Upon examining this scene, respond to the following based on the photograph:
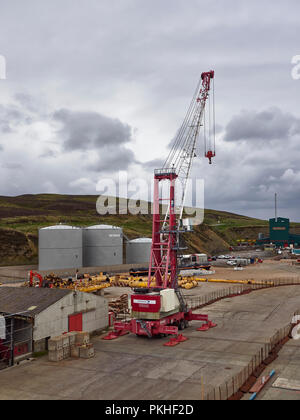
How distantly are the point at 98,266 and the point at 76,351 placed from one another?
64.2 meters

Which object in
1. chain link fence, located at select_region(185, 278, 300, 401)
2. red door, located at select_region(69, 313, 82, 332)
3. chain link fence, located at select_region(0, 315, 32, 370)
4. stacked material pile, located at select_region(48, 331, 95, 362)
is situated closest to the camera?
chain link fence, located at select_region(185, 278, 300, 401)

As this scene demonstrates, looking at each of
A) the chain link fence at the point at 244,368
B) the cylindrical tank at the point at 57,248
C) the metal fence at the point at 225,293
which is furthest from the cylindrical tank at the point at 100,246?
the chain link fence at the point at 244,368

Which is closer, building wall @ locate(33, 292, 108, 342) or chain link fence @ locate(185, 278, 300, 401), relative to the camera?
chain link fence @ locate(185, 278, 300, 401)

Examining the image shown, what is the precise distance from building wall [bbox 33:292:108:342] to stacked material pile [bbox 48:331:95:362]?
2.07m

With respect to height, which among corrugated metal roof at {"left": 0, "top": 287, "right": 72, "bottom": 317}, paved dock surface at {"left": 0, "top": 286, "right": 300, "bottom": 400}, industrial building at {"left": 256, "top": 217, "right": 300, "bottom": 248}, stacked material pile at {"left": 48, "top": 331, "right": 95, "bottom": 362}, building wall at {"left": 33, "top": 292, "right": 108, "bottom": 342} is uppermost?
industrial building at {"left": 256, "top": 217, "right": 300, "bottom": 248}

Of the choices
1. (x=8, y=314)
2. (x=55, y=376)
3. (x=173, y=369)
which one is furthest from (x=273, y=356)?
(x=8, y=314)

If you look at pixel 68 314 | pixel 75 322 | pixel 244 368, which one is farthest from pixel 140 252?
pixel 244 368

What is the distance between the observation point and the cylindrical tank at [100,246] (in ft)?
311

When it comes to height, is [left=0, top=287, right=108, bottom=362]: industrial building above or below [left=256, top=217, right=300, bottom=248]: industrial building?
below

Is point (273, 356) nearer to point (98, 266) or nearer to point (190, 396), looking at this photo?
point (190, 396)

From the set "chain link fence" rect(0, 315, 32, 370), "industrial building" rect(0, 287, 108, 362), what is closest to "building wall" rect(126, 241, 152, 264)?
"industrial building" rect(0, 287, 108, 362)

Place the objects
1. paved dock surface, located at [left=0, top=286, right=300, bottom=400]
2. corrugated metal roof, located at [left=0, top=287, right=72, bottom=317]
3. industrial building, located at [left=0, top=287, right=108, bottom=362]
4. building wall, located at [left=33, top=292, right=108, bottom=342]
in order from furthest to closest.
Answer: corrugated metal roof, located at [left=0, top=287, right=72, bottom=317] → building wall, located at [left=33, top=292, right=108, bottom=342] → industrial building, located at [left=0, top=287, right=108, bottom=362] → paved dock surface, located at [left=0, top=286, right=300, bottom=400]

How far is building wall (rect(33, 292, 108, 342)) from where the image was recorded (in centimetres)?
3055

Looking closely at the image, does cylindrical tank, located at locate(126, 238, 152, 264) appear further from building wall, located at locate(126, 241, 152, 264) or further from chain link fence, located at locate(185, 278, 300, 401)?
chain link fence, located at locate(185, 278, 300, 401)
